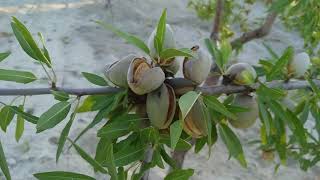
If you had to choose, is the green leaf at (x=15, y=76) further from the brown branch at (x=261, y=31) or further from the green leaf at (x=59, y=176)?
the brown branch at (x=261, y=31)

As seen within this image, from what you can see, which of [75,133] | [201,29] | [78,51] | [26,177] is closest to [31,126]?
[75,133]

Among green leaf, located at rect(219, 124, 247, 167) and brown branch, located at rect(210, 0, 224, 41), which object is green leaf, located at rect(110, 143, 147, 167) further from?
brown branch, located at rect(210, 0, 224, 41)

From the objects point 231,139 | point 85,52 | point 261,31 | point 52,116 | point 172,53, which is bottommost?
point 85,52

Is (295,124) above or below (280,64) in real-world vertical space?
below

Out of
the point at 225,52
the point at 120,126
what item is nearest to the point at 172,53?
the point at 120,126

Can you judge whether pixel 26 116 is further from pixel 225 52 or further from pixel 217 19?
pixel 217 19

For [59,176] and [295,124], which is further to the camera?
[295,124]

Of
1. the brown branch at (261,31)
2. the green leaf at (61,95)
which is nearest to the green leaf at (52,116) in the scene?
the green leaf at (61,95)
